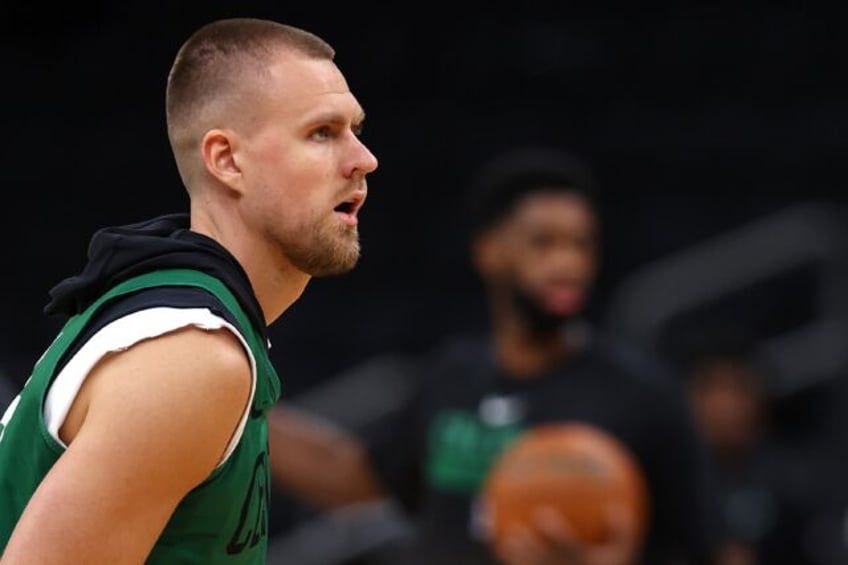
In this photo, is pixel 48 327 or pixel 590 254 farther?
pixel 48 327

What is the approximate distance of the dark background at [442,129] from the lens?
11461 millimetres

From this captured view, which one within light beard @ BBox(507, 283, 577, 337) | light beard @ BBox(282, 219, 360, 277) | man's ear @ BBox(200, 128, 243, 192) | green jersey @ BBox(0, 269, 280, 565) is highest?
man's ear @ BBox(200, 128, 243, 192)

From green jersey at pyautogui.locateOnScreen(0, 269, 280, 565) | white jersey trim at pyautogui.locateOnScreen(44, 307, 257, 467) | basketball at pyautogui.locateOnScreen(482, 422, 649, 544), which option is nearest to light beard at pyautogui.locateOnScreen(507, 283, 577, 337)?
basketball at pyautogui.locateOnScreen(482, 422, 649, 544)

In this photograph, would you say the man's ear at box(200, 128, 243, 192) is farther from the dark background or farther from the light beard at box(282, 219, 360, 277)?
the dark background

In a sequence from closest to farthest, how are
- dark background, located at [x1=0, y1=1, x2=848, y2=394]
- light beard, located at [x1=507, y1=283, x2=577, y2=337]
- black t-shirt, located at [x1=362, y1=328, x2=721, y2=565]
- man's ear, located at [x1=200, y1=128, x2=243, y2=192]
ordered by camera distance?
man's ear, located at [x1=200, y1=128, x2=243, y2=192]
black t-shirt, located at [x1=362, y1=328, x2=721, y2=565]
light beard, located at [x1=507, y1=283, x2=577, y2=337]
dark background, located at [x1=0, y1=1, x2=848, y2=394]

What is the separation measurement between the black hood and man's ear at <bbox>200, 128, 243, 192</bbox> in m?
0.10

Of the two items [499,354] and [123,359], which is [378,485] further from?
[123,359]

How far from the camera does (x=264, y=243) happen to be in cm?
318

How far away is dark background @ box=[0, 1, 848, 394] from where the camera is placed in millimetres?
11461

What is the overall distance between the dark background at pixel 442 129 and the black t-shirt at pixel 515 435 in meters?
4.76

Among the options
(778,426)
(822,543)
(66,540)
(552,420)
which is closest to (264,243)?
(66,540)

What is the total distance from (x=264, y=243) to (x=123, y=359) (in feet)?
1.52

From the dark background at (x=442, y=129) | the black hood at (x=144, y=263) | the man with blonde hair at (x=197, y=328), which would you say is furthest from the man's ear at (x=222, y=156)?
the dark background at (x=442, y=129)

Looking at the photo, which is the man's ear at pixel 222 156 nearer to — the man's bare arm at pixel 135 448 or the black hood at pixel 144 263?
the black hood at pixel 144 263
